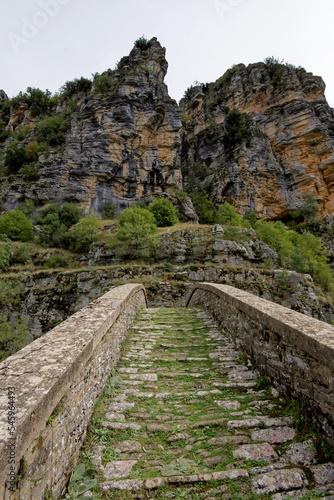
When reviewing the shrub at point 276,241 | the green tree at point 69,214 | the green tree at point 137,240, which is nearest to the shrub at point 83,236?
the green tree at point 137,240

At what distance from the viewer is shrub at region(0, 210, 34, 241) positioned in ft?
80.0

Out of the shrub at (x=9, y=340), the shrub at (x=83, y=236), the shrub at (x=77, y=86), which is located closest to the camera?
the shrub at (x=9, y=340)

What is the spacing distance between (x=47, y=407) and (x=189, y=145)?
Result: 5247 cm

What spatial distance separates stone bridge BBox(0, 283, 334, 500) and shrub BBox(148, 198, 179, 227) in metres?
21.5

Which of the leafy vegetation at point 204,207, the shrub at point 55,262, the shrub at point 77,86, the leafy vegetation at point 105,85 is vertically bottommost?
the shrub at point 55,262

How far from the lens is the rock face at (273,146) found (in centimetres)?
3788

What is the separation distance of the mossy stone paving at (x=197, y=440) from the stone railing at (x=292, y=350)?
0.28m

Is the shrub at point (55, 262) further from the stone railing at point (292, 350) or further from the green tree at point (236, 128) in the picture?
the green tree at point (236, 128)

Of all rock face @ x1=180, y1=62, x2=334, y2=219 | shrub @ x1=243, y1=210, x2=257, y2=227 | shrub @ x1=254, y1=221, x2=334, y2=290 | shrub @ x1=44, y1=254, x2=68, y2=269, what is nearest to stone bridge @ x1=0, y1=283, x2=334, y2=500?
shrub @ x1=254, y1=221, x2=334, y2=290

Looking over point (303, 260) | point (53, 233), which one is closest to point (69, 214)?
point (53, 233)

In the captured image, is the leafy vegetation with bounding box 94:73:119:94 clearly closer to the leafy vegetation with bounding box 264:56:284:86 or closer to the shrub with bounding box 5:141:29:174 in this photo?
the shrub with bounding box 5:141:29:174

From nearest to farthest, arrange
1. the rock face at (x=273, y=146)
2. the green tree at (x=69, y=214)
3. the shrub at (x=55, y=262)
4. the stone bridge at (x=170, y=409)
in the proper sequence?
1. the stone bridge at (x=170, y=409)
2. the shrub at (x=55, y=262)
3. the green tree at (x=69, y=214)
4. the rock face at (x=273, y=146)

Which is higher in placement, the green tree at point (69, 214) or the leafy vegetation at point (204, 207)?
the leafy vegetation at point (204, 207)

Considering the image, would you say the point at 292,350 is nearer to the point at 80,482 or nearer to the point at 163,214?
the point at 80,482
